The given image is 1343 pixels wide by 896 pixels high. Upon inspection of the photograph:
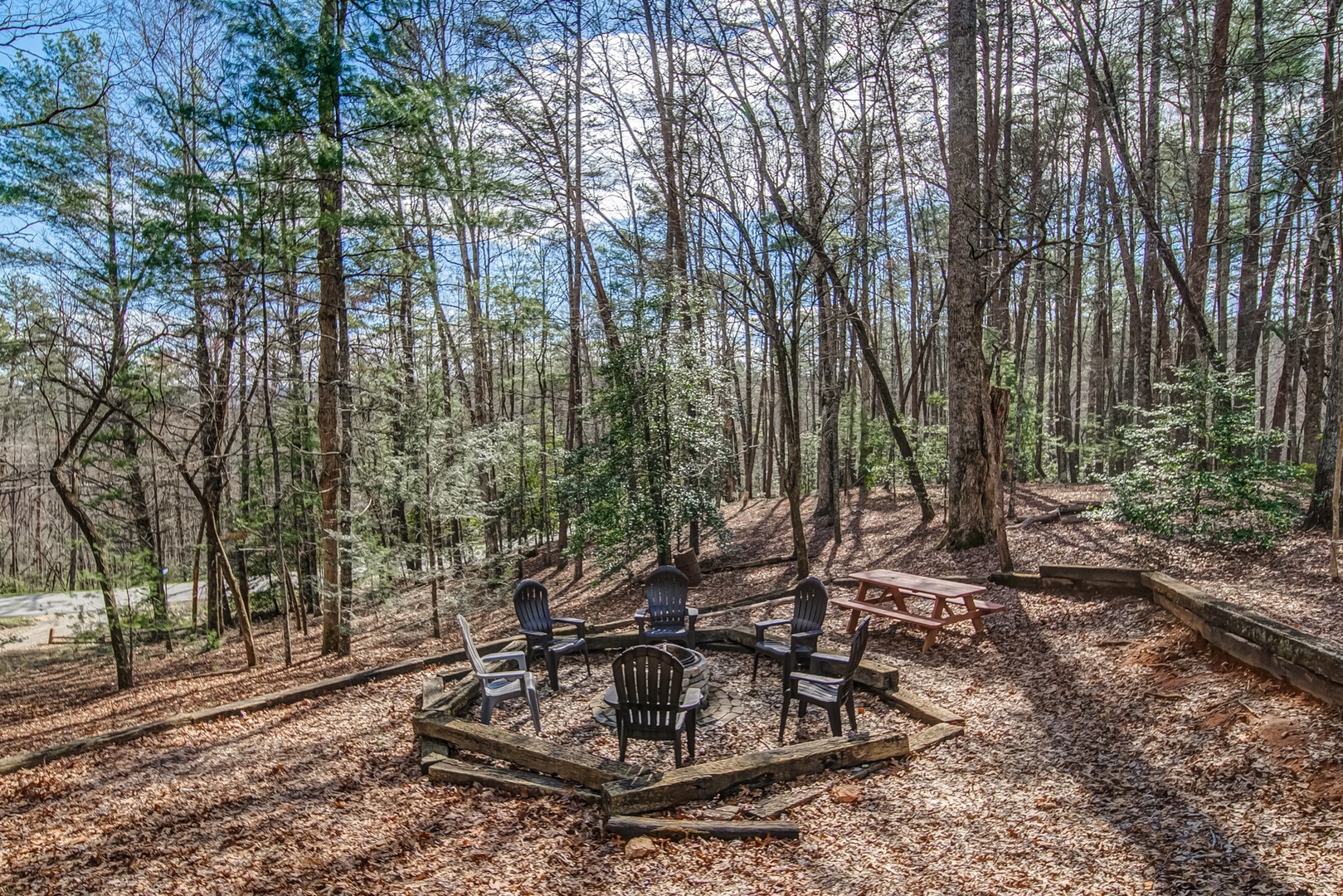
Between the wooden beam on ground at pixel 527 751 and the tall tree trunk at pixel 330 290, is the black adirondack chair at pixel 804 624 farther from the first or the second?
the tall tree trunk at pixel 330 290

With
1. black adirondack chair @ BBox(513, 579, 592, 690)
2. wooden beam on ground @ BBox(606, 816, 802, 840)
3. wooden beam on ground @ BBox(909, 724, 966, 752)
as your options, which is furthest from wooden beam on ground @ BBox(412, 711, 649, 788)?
wooden beam on ground @ BBox(909, 724, 966, 752)

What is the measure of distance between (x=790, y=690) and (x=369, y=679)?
4557mm

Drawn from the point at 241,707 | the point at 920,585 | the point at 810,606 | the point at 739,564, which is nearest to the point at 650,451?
the point at 739,564

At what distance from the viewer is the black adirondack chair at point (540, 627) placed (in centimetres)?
678

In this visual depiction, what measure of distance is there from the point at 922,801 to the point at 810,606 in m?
2.28

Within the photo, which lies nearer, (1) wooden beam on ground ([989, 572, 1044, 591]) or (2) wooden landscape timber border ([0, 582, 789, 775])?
(2) wooden landscape timber border ([0, 582, 789, 775])

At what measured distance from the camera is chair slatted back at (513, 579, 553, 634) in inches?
272

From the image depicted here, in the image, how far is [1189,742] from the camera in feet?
14.2

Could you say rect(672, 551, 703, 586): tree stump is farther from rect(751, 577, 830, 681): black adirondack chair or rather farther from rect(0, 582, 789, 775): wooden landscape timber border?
rect(751, 577, 830, 681): black adirondack chair

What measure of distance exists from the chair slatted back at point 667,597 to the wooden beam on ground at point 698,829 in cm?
340

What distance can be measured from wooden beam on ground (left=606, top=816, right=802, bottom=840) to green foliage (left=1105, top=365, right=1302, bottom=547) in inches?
249

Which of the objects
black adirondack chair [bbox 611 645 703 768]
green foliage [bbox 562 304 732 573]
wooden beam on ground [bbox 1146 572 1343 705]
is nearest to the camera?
wooden beam on ground [bbox 1146 572 1343 705]

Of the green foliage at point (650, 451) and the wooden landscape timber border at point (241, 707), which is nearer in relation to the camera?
the wooden landscape timber border at point (241, 707)

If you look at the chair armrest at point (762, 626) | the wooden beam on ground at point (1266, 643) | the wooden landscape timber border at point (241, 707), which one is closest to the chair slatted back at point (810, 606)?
the chair armrest at point (762, 626)
